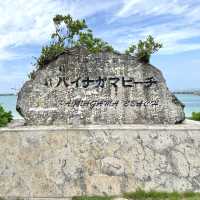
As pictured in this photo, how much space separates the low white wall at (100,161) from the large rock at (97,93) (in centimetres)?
30

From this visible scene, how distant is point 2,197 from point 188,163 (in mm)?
2468

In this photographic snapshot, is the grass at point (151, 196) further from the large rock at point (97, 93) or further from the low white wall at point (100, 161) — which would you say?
the large rock at point (97, 93)

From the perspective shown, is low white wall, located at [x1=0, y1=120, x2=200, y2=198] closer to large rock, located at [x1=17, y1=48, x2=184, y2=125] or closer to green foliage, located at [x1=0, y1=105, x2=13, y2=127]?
large rock, located at [x1=17, y1=48, x2=184, y2=125]

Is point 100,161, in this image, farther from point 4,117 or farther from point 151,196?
point 4,117

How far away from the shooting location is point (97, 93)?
6672mm

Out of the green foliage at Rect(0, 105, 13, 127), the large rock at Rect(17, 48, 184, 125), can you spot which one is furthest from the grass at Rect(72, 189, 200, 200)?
the green foliage at Rect(0, 105, 13, 127)

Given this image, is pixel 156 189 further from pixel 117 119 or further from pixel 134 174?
pixel 117 119

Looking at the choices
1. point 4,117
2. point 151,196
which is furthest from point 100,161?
point 4,117

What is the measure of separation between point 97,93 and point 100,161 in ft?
3.16

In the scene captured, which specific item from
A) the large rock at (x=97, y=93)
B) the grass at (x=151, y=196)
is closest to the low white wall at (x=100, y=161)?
the grass at (x=151, y=196)

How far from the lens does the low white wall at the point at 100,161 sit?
20.6ft

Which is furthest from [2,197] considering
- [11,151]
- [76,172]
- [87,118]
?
[87,118]

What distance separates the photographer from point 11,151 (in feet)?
21.0

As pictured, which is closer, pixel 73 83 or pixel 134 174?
pixel 134 174
